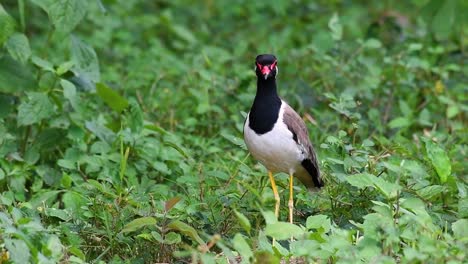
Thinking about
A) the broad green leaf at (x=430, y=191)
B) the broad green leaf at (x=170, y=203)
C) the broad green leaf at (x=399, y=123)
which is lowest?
the broad green leaf at (x=399, y=123)

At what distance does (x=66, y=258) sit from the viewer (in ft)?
15.9

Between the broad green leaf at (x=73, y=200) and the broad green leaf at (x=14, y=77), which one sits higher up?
the broad green leaf at (x=14, y=77)

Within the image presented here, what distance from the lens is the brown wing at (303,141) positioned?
567 centimetres

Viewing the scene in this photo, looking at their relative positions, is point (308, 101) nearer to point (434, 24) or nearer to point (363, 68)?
point (363, 68)

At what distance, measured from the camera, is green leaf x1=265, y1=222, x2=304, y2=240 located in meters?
4.70

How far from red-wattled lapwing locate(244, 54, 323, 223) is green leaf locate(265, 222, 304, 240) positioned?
0.83 metres

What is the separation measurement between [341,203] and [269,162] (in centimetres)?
47

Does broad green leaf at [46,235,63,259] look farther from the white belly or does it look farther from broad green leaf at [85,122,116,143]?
broad green leaf at [85,122,116,143]

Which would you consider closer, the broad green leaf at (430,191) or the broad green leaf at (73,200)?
the broad green leaf at (430,191)

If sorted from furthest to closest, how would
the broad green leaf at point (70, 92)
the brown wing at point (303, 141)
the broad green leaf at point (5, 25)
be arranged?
the broad green leaf at point (70, 92) → the broad green leaf at point (5, 25) → the brown wing at point (303, 141)

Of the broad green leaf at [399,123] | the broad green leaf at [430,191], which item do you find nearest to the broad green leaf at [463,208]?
the broad green leaf at [430,191]

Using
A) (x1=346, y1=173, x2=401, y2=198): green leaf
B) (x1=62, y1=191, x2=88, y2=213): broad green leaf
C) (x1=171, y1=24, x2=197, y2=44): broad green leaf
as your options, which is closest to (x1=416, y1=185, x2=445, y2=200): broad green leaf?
(x1=346, y1=173, x2=401, y2=198): green leaf

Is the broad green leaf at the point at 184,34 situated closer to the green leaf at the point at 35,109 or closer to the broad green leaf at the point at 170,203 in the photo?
the green leaf at the point at 35,109

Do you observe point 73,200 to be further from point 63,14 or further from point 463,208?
point 463,208
